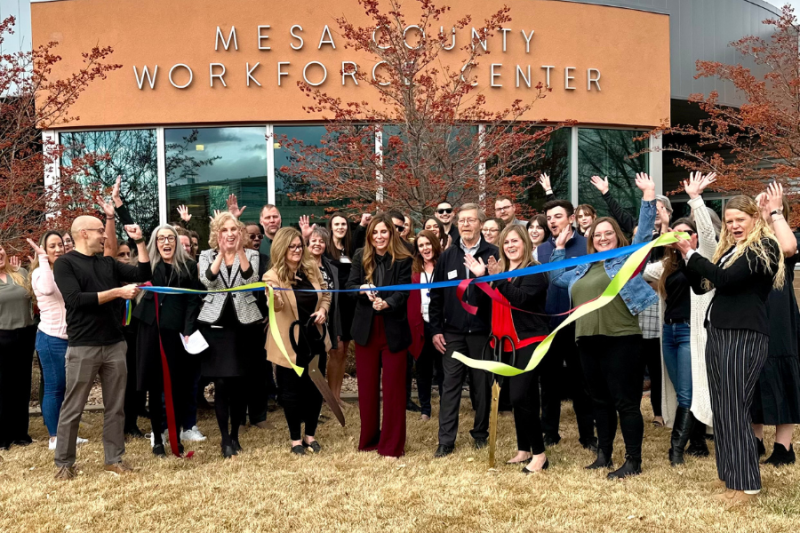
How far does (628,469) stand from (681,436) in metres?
0.70

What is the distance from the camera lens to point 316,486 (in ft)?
16.3

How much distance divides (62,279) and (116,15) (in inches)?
347

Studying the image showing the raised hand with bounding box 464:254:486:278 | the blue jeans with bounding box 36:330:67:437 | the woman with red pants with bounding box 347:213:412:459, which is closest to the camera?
the raised hand with bounding box 464:254:486:278

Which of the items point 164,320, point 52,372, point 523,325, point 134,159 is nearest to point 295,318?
point 164,320

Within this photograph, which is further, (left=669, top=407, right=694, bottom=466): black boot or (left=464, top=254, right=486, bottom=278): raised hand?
(left=669, top=407, right=694, bottom=466): black boot

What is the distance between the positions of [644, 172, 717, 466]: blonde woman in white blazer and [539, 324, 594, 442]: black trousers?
0.68m

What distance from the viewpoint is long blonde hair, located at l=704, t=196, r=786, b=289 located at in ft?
13.7

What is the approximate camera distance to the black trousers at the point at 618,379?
496cm

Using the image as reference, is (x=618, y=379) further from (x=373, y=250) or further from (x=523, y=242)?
(x=373, y=250)

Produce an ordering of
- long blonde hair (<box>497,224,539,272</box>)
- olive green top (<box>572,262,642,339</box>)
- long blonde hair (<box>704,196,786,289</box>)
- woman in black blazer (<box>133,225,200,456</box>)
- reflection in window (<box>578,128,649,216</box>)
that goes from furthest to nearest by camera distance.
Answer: reflection in window (<box>578,128,649,216</box>) → woman in black blazer (<box>133,225,200,456</box>) → long blonde hair (<box>497,224,539,272</box>) → olive green top (<box>572,262,642,339</box>) → long blonde hair (<box>704,196,786,289</box>)

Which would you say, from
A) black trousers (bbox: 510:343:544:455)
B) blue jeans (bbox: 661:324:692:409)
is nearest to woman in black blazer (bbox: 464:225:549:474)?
black trousers (bbox: 510:343:544:455)

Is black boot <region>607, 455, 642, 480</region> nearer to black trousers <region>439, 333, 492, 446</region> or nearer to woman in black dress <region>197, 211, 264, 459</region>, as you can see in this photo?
black trousers <region>439, 333, 492, 446</region>

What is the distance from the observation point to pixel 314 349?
19.7ft

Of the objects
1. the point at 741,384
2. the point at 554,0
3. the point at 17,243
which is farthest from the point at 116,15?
the point at 741,384
